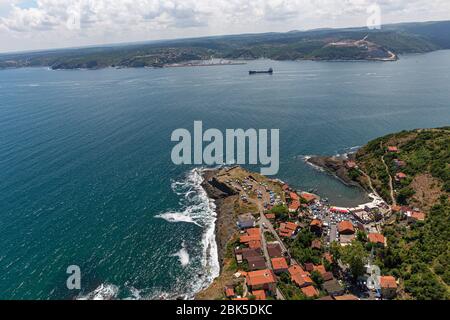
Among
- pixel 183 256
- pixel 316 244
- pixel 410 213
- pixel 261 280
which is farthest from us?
pixel 410 213

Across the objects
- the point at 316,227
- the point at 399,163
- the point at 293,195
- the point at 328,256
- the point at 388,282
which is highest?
the point at 399,163

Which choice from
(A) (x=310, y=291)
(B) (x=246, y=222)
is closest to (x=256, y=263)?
(A) (x=310, y=291)

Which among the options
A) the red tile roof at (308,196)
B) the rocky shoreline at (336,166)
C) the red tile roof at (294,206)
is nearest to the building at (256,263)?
the red tile roof at (294,206)

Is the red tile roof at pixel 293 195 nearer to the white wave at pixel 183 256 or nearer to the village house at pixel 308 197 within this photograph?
the village house at pixel 308 197

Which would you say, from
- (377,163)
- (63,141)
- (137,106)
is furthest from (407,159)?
(137,106)

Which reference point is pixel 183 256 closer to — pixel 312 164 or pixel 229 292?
pixel 229 292

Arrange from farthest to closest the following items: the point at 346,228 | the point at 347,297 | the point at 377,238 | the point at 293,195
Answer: the point at 293,195 < the point at 346,228 < the point at 377,238 < the point at 347,297

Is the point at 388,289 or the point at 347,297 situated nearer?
the point at 347,297
